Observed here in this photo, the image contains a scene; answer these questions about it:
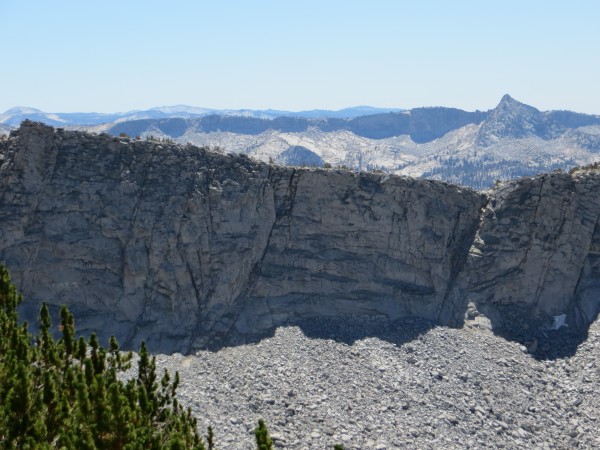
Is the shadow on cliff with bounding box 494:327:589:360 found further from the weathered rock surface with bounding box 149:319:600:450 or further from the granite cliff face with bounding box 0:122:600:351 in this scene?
the granite cliff face with bounding box 0:122:600:351

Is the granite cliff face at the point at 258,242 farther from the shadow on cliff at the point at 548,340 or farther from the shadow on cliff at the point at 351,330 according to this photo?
the shadow on cliff at the point at 548,340

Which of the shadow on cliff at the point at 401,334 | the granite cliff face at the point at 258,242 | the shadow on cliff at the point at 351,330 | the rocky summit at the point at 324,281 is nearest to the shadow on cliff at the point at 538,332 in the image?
the shadow on cliff at the point at 401,334

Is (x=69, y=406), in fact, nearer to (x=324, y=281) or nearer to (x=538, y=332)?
(x=324, y=281)

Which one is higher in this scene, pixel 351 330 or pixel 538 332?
pixel 538 332

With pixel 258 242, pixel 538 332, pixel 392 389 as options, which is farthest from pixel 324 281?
pixel 538 332

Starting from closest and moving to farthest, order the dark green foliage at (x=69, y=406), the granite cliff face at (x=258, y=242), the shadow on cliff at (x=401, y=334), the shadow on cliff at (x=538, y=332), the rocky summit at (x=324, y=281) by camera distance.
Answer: the dark green foliage at (x=69, y=406) → the rocky summit at (x=324, y=281) → the shadow on cliff at (x=401, y=334) → the shadow on cliff at (x=538, y=332) → the granite cliff face at (x=258, y=242)

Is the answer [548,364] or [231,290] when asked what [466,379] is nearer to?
[548,364]
